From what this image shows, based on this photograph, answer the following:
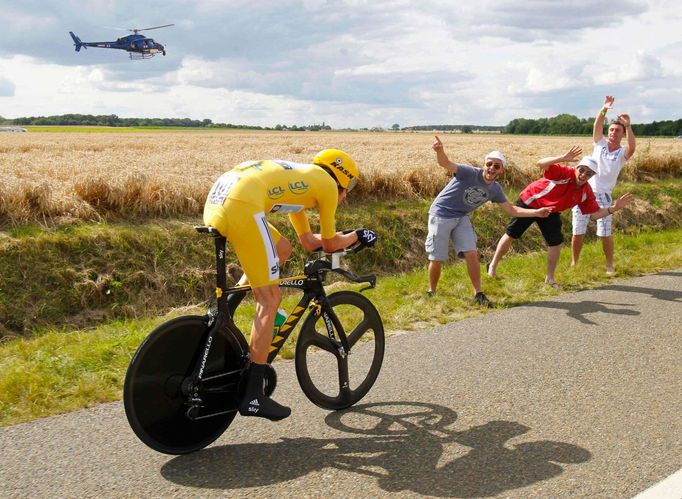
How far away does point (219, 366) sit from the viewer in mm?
4219

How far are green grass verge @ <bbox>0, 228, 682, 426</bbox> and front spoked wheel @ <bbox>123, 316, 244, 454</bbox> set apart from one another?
Result: 1086mm

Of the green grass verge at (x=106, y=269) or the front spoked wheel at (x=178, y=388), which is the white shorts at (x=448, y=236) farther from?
the front spoked wheel at (x=178, y=388)

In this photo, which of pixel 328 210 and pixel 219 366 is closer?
pixel 219 366

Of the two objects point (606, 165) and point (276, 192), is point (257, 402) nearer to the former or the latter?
point (276, 192)

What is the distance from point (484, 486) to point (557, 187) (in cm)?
665

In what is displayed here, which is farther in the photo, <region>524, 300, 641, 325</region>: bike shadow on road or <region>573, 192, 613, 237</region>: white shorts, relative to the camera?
<region>573, 192, 613, 237</region>: white shorts

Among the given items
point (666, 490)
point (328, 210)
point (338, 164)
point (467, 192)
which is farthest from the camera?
point (467, 192)

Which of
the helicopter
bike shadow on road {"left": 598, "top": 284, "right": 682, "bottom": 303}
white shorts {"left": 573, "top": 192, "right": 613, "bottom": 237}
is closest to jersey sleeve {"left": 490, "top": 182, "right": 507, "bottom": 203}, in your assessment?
bike shadow on road {"left": 598, "top": 284, "right": 682, "bottom": 303}

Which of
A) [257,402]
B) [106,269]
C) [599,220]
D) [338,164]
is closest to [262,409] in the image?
[257,402]

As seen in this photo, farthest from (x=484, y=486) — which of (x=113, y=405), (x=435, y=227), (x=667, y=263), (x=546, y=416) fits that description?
(x=667, y=263)

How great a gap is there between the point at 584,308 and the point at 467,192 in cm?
202

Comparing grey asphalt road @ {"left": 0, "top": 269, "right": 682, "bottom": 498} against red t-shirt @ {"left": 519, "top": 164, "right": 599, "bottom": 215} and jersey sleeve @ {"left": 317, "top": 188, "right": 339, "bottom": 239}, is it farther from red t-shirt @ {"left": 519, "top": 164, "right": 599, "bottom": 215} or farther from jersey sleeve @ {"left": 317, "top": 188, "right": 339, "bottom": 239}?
red t-shirt @ {"left": 519, "top": 164, "right": 599, "bottom": 215}

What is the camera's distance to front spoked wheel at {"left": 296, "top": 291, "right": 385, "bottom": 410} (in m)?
4.65

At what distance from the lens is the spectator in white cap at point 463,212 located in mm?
8258
